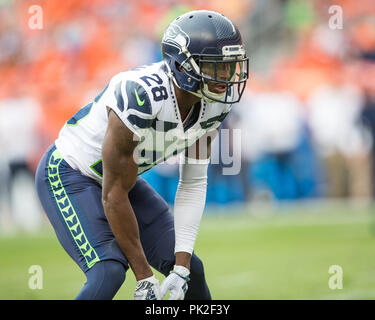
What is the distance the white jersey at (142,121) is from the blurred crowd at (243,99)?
682 cm

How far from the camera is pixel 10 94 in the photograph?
1095 cm

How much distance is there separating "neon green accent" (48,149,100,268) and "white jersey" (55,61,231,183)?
7 cm

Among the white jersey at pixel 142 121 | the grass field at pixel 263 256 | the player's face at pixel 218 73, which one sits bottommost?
the grass field at pixel 263 256

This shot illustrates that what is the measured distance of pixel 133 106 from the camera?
3.11m

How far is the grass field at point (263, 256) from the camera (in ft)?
18.0

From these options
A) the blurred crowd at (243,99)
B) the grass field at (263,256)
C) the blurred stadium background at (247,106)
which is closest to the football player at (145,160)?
the grass field at (263,256)

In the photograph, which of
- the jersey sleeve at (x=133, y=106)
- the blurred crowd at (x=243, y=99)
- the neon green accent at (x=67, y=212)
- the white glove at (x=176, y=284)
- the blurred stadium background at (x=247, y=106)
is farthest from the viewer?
the blurred crowd at (x=243, y=99)

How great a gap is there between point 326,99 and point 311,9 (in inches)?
77.5

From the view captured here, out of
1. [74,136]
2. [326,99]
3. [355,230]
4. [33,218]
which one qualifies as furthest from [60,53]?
[74,136]

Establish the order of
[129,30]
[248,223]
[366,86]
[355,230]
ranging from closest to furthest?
[355,230], [248,223], [366,86], [129,30]

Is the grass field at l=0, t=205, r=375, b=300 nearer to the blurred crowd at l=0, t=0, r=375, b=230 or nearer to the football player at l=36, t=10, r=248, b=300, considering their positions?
the blurred crowd at l=0, t=0, r=375, b=230

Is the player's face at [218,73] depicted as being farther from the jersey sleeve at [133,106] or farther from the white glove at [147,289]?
the white glove at [147,289]
